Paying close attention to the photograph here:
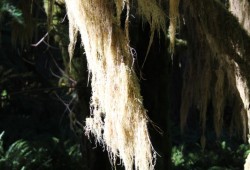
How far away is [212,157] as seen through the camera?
9.25m

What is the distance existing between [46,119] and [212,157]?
3433 mm

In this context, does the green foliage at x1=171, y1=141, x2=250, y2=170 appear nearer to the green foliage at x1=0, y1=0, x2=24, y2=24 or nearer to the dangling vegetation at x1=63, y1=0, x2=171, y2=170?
the green foliage at x1=0, y1=0, x2=24, y2=24

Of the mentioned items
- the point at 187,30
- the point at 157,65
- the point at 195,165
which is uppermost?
the point at 187,30

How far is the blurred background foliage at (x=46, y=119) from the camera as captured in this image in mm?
6008

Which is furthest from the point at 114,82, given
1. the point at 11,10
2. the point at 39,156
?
the point at 39,156

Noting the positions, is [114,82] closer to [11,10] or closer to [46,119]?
[11,10]

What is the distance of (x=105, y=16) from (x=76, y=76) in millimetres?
3085

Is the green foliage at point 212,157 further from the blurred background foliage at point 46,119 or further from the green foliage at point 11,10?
the green foliage at point 11,10

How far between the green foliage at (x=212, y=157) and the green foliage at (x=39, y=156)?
5.81 ft

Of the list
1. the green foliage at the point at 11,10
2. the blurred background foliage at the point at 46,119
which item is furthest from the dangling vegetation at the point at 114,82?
the blurred background foliage at the point at 46,119

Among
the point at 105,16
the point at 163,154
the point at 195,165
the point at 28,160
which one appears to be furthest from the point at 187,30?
the point at 195,165

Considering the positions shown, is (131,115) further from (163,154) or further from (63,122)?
(63,122)

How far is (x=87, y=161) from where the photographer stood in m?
4.94

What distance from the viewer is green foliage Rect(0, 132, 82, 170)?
6.91 meters
